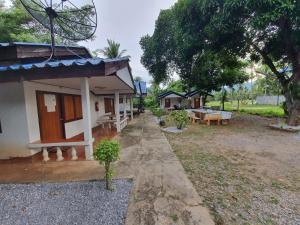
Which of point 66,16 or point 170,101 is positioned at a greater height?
point 66,16

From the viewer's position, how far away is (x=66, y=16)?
517 cm

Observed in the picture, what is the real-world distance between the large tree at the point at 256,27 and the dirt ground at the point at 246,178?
17.4ft

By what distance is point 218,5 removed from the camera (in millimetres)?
9484

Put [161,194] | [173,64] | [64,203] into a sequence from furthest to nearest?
1. [173,64]
2. [161,194]
3. [64,203]

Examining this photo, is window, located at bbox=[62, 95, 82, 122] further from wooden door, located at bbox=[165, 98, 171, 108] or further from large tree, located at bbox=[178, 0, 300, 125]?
wooden door, located at bbox=[165, 98, 171, 108]

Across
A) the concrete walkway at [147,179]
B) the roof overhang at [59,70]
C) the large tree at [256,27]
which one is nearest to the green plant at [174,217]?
the concrete walkway at [147,179]

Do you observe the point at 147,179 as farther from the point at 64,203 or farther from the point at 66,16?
the point at 66,16

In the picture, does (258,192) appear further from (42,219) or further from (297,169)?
(42,219)

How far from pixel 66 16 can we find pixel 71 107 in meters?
3.65

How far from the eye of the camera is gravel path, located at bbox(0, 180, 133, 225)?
2.54 meters

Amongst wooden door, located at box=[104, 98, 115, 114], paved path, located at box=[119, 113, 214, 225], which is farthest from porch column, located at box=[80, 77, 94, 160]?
wooden door, located at box=[104, 98, 115, 114]

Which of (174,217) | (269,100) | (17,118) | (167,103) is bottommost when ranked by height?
(174,217)

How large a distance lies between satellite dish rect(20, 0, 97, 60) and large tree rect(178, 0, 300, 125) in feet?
22.4

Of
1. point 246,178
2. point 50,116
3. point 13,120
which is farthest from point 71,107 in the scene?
point 246,178
